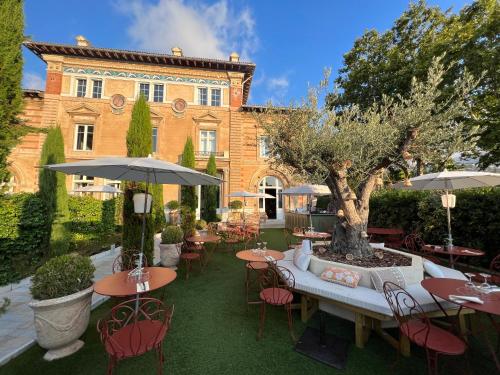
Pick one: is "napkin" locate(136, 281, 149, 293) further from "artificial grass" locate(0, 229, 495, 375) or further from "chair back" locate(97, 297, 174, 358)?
"artificial grass" locate(0, 229, 495, 375)

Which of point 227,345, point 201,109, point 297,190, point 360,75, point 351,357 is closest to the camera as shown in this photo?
point 351,357

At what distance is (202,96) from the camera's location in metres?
16.8

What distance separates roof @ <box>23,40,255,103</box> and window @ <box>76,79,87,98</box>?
64.3 inches

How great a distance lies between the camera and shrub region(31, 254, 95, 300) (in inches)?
109

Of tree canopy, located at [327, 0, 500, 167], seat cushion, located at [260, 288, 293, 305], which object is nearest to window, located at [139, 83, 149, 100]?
tree canopy, located at [327, 0, 500, 167]

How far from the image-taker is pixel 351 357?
2793 mm

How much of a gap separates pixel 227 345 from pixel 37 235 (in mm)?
5013

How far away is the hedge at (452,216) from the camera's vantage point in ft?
17.7

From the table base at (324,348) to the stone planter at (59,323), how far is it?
2.81 m

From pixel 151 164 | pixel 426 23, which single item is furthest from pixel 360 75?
pixel 151 164

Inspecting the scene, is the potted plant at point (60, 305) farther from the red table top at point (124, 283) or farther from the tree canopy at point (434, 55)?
the tree canopy at point (434, 55)

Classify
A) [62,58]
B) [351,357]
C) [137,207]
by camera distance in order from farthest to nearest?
[62,58] < [137,207] < [351,357]

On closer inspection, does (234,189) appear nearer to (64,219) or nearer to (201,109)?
(201,109)

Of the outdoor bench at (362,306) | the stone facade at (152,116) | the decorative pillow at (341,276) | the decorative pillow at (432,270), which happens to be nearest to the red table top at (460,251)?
the decorative pillow at (432,270)
